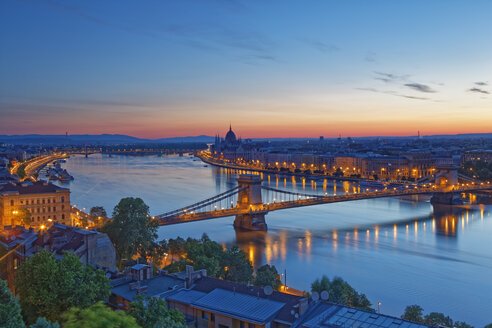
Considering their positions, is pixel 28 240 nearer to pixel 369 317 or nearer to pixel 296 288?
pixel 296 288

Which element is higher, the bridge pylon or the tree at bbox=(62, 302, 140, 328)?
the tree at bbox=(62, 302, 140, 328)

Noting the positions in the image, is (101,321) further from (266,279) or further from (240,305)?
(266,279)

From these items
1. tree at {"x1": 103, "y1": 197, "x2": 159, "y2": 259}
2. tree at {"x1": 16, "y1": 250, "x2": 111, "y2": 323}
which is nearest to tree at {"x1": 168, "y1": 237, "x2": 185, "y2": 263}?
tree at {"x1": 103, "y1": 197, "x2": 159, "y2": 259}

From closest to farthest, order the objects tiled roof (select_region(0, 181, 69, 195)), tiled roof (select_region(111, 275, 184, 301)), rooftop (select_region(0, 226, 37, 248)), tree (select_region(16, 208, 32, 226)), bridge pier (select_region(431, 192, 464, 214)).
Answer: tiled roof (select_region(111, 275, 184, 301))
rooftop (select_region(0, 226, 37, 248))
tree (select_region(16, 208, 32, 226))
tiled roof (select_region(0, 181, 69, 195))
bridge pier (select_region(431, 192, 464, 214))

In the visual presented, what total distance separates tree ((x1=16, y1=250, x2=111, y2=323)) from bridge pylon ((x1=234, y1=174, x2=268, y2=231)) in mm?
19076

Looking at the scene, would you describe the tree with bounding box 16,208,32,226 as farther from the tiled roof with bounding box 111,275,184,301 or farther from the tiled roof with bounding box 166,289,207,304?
the tiled roof with bounding box 166,289,207,304

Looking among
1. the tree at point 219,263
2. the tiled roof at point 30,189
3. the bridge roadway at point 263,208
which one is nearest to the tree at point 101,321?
the tree at point 219,263

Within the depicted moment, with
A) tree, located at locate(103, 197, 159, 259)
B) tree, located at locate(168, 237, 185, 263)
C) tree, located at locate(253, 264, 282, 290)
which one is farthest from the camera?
tree, located at locate(168, 237, 185, 263)

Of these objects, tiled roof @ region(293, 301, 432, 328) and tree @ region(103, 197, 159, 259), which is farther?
tree @ region(103, 197, 159, 259)

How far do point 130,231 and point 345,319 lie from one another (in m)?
10.4

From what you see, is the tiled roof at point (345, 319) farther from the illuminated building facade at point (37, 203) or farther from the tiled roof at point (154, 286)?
the illuminated building facade at point (37, 203)

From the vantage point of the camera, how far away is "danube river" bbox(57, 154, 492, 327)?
16844 millimetres

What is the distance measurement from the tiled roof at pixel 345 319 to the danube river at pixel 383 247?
7.29 meters

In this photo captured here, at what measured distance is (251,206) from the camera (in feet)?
91.5
